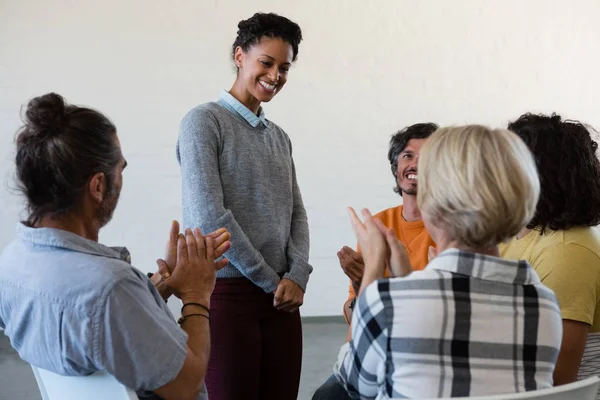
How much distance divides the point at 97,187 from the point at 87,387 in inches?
15.4

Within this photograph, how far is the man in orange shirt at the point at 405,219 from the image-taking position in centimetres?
201

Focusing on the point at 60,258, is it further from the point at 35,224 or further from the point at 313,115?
the point at 313,115

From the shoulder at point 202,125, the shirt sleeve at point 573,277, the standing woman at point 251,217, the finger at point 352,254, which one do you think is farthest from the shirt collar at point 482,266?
the shoulder at point 202,125

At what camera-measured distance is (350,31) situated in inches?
190

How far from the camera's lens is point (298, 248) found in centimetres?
218

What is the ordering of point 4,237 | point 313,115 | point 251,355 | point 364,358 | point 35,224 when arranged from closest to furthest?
point 364,358 < point 35,224 < point 251,355 < point 4,237 < point 313,115

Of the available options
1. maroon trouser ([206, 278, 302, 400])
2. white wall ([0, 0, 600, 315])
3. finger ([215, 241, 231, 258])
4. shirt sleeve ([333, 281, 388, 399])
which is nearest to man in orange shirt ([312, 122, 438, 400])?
maroon trouser ([206, 278, 302, 400])

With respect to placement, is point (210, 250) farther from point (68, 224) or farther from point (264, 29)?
point (264, 29)

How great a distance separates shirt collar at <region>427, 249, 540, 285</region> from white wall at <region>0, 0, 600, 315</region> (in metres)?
3.57

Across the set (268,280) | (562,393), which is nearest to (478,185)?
(562,393)

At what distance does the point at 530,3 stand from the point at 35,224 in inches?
185

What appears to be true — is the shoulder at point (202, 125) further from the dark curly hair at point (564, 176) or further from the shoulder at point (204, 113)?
the dark curly hair at point (564, 176)

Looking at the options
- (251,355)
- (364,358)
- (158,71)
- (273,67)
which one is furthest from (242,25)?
(158,71)

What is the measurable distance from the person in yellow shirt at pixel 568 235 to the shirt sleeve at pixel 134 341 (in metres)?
0.87
